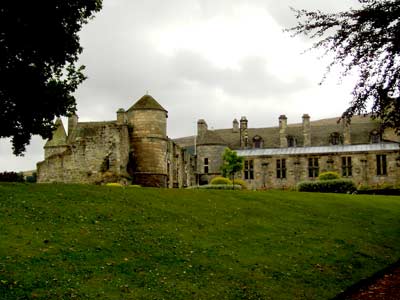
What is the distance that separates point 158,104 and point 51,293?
34923mm

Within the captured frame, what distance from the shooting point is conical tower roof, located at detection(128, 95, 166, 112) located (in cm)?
4750

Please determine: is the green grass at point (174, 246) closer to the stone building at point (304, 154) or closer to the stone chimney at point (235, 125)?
the stone building at point (304, 154)

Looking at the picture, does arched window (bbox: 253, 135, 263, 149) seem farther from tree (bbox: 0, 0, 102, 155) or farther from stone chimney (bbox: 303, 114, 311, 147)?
tree (bbox: 0, 0, 102, 155)

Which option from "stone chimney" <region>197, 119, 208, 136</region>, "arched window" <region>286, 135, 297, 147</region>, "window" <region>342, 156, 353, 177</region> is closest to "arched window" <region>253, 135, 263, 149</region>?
"arched window" <region>286, 135, 297, 147</region>

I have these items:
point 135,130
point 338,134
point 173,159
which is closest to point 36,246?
point 135,130

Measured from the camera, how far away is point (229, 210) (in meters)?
25.8

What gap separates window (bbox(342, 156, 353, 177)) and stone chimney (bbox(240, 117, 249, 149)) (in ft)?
44.8

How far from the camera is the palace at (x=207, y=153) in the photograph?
4684cm

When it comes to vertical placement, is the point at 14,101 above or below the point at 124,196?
above

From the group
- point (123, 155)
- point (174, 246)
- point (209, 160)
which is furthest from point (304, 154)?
point (174, 246)

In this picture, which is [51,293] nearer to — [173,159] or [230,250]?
[230,250]

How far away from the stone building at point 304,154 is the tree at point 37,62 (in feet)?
159

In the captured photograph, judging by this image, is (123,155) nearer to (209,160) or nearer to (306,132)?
(209,160)

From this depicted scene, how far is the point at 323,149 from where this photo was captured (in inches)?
2891
